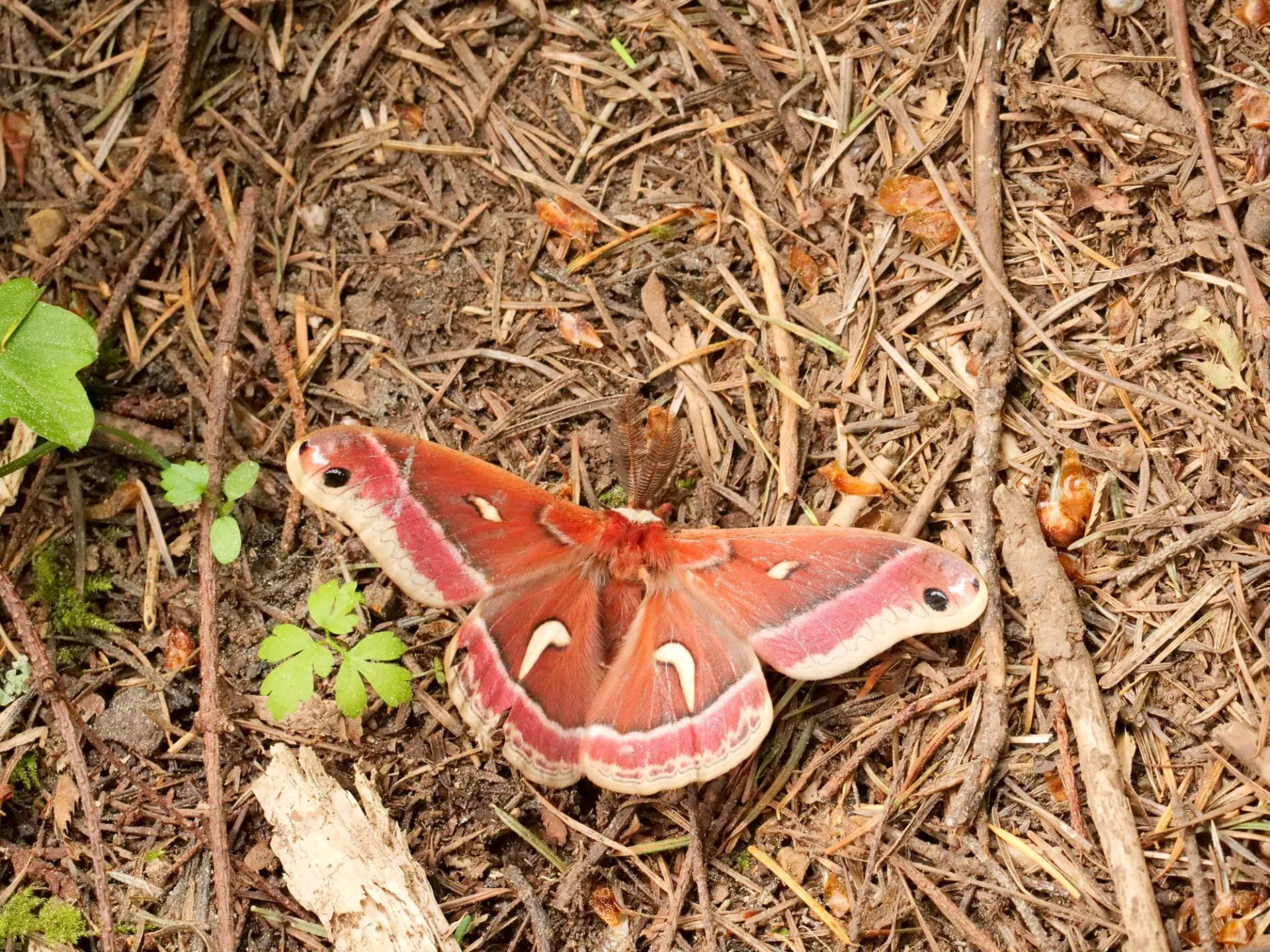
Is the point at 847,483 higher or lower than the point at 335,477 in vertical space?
lower

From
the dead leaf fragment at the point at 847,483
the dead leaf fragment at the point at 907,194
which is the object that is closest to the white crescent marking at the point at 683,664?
the dead leaf fragment at the point at 847,483

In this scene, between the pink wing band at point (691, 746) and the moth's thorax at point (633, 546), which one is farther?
the moth's thorax at point (633, 546)

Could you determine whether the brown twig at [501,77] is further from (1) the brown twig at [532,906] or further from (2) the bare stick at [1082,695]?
(1) the brown twig at [532,906]

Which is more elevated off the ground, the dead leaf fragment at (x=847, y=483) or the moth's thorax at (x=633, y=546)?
the moth's thorax at (x=633, y=546)

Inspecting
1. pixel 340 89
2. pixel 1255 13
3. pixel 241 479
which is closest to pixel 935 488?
pixel 1255 13

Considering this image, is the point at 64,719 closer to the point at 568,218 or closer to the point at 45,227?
the point at 45,227

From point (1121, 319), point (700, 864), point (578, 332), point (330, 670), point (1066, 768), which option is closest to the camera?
point (1066, 768)

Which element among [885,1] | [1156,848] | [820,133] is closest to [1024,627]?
[1156,848]
